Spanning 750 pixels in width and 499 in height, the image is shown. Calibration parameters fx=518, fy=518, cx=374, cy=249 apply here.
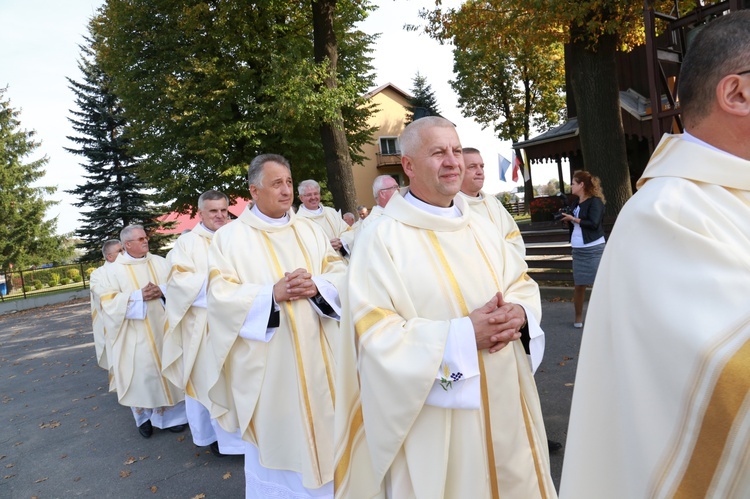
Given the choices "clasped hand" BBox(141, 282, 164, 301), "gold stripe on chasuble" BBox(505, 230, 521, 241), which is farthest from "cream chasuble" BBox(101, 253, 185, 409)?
"gold stripe on chasuble" BBox(505, 230, 521, 241)

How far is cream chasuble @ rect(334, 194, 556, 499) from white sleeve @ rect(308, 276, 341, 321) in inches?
39.4

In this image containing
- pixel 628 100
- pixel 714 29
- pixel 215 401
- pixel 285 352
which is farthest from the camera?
pixel 628 100

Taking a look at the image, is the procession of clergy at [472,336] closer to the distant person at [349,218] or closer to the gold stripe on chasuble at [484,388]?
the gold stripe on chasuble at [484,388]

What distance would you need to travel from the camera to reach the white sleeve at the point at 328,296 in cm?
348

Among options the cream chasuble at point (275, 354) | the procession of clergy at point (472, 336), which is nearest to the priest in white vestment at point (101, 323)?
the procession of clergy at point (472, 336)

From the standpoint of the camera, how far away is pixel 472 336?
2.12m

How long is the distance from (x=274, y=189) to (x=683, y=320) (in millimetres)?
2957

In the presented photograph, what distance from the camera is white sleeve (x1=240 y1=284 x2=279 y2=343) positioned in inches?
135

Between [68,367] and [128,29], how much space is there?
9.80 metres

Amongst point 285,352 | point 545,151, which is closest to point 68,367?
point 285,352

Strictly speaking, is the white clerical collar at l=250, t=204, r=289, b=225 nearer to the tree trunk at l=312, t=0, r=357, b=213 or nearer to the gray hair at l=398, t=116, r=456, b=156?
the gray hair at l=398, t=116, r=456, b=156

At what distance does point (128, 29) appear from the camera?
14.8 metres

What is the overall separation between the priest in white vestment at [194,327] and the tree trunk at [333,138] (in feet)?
20.5

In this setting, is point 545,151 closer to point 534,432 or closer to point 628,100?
point 628,100
